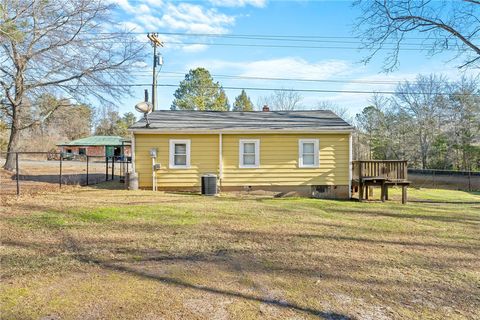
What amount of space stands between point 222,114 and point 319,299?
41.3ft

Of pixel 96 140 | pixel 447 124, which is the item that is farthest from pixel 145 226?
pixel 96 140

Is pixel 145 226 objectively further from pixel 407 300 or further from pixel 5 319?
pixel 407 300

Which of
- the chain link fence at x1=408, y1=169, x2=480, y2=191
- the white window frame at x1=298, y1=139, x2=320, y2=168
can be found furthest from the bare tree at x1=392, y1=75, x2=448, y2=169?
the white window frame at x1=298, y1=139, x2=320, y2=168

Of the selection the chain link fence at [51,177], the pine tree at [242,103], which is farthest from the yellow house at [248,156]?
the pine tree at [242,103]

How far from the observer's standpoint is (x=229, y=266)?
4.18 m

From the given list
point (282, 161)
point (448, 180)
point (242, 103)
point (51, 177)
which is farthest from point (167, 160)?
point (242, 103)

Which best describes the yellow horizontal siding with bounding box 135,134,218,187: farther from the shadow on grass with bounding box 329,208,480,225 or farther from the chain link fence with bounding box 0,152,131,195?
the shadow on grass with bounding box 329,208,480,225

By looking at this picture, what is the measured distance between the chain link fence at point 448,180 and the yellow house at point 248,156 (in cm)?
1440

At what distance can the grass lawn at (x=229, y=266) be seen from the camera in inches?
122

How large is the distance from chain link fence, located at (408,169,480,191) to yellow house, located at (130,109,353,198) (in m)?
14.4

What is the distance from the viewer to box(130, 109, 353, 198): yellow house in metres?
12.7

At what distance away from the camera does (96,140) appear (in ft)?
152

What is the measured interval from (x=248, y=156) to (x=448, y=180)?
20.6 meters

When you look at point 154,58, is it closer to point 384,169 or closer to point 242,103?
point 384,169
